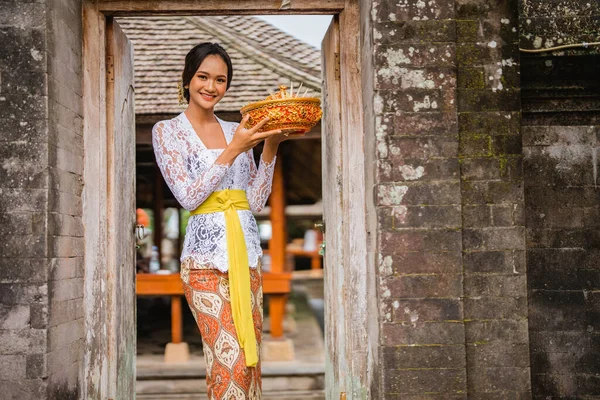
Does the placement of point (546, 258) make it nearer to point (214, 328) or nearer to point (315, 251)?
point (214, 328)

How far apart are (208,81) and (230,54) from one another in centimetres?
A: 585

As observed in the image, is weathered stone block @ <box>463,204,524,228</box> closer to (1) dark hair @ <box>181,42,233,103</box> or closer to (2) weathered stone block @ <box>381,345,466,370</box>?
(2) weathered stone block @ <box>381,345,466,370</box>

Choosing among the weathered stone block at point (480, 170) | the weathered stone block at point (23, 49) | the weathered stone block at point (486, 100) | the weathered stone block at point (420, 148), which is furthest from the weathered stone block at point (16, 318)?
the weathered stone block at point (486, 100)

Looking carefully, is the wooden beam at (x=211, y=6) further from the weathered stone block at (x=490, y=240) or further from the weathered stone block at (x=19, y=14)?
the weathered stone block at (x=490, y=240)

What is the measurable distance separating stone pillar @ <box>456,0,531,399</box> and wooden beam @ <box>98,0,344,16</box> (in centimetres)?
78

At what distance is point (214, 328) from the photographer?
10.5 feet

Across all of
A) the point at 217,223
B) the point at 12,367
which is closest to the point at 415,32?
the point at 217,223

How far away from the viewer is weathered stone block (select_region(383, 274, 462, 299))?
3.32m

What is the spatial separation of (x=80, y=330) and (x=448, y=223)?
2.02 meters

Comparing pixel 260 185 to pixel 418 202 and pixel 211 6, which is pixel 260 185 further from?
pixel 211 6

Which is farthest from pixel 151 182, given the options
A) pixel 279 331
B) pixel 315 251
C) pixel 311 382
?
pixel 315 251

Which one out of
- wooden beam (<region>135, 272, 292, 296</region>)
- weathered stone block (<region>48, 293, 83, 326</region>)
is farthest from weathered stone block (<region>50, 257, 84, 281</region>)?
wooden beam (<region>135, 272, 292, 296</region>)

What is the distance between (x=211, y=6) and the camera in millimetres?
3809

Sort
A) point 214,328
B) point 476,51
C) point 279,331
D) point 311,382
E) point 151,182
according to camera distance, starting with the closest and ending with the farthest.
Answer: point 214,328 < point 476,51 < point 311,382 < point 279,331 < point 151,182
